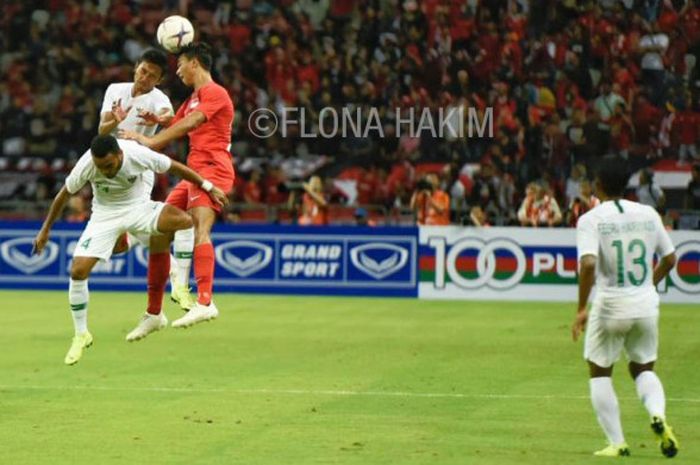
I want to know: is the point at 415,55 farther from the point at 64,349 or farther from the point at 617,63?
the point at 64,349

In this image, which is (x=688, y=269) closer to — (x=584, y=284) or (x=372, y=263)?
(x=372, y=263)

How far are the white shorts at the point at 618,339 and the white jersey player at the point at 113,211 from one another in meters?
4.95

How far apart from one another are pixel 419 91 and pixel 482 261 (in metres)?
3.62

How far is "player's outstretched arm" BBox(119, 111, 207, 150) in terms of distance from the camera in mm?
14352

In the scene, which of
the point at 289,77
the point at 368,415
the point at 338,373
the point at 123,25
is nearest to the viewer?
the point at 368,415

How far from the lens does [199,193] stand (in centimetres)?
1531

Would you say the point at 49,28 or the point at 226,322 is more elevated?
the point at 49,28

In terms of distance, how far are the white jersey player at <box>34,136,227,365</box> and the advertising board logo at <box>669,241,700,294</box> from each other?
12.7 m

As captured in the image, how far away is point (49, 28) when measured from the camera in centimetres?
3400

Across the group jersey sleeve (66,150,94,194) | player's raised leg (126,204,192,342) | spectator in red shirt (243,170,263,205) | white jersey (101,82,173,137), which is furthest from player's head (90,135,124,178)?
spectator in red shirt (243,170,263,205)

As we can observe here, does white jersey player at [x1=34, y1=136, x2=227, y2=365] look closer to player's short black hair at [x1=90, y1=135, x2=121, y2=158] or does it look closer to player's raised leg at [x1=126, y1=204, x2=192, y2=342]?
player's raised leg at [x1=126, y1=204, x2=192, y2=342]

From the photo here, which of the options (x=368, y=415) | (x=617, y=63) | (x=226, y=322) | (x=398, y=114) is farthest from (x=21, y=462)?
(x=617, y=63)

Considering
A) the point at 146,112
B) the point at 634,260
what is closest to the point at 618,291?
the point at 634,260

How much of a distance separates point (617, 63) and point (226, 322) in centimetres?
975
